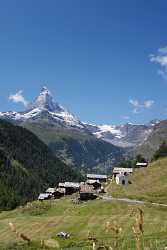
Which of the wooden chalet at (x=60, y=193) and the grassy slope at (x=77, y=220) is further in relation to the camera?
the wooden chalet at (x=60, y=193)

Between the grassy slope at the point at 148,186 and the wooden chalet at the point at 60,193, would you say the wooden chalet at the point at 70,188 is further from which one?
the grassy slope at the point at 148,186

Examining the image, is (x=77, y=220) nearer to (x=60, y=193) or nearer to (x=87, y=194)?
(x=87, y=194)

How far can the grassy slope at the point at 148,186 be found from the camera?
376ft

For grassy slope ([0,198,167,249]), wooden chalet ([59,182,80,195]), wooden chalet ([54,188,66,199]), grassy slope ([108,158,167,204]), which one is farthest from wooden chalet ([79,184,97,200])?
wooden chalet ([54,188,66,199])

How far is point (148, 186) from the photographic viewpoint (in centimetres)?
12788

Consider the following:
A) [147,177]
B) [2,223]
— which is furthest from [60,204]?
[147,177]

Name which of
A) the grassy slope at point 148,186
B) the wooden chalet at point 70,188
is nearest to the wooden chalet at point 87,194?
the grassy slope at point 148,186

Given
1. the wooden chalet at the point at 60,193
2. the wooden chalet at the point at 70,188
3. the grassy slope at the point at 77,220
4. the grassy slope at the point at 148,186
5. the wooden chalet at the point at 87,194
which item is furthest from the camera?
the wooden chalet at the point at 70,188

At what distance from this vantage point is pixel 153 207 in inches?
3826

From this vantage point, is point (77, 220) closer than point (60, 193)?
Yes

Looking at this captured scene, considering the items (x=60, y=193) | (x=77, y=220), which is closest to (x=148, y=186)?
(x=77, y=220)

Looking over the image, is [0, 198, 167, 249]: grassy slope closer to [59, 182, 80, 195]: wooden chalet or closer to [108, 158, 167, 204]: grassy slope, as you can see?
[108, 158, 167, 204]: grassy slope

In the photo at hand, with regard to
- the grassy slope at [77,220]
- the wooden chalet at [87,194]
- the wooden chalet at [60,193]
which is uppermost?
the wooden chalet at [60,193]

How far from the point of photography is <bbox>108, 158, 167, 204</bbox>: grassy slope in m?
114
